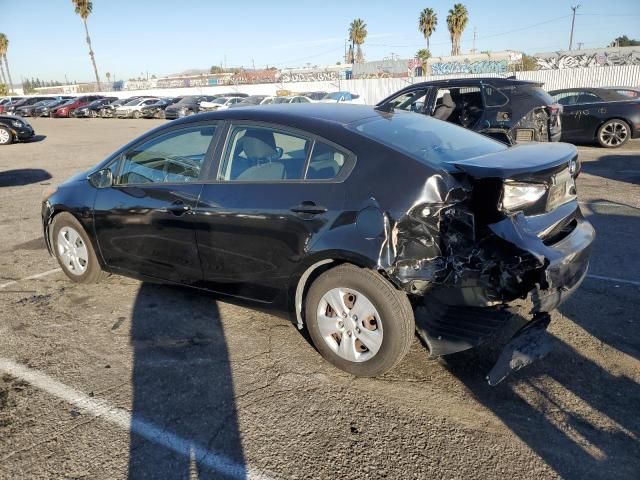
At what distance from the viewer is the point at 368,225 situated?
2994mm

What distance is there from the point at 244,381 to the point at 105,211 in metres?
2.16

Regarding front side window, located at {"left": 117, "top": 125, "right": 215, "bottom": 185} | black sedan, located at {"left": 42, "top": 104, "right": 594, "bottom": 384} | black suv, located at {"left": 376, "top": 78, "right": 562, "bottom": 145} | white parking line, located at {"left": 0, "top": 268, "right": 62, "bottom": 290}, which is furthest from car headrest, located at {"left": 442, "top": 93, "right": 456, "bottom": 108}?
white parking line, located at {"left": 0, "top": 268, "right": 62, "bottom": 290}

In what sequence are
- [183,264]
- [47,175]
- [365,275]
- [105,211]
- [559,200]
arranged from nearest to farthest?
1. [365,275]
2. [559,200]
3. [183,264]
4. [105,211]
5. [47,175]

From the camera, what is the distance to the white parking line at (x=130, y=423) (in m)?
2.48

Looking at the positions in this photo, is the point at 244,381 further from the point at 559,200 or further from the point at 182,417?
the point at 559,200

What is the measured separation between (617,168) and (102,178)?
32.5ft

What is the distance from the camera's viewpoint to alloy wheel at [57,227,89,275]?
476cm

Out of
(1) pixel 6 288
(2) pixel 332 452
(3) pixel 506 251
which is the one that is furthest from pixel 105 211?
(3) pixel 506 251

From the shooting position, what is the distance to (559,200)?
334 centimetres

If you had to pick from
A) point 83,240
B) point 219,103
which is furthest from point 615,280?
point 219,103

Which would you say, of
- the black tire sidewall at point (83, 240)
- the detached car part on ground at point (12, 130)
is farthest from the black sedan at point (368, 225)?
the detached car part on ground at point (12, 130)

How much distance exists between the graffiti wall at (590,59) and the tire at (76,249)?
139 ft

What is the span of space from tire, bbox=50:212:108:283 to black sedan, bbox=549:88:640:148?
12.5 m

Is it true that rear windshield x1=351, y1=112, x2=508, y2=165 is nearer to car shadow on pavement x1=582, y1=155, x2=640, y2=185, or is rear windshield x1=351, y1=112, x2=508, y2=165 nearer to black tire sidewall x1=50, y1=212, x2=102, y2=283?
black tire sidewall x1=50, y1=212, x2=102, y2=283
